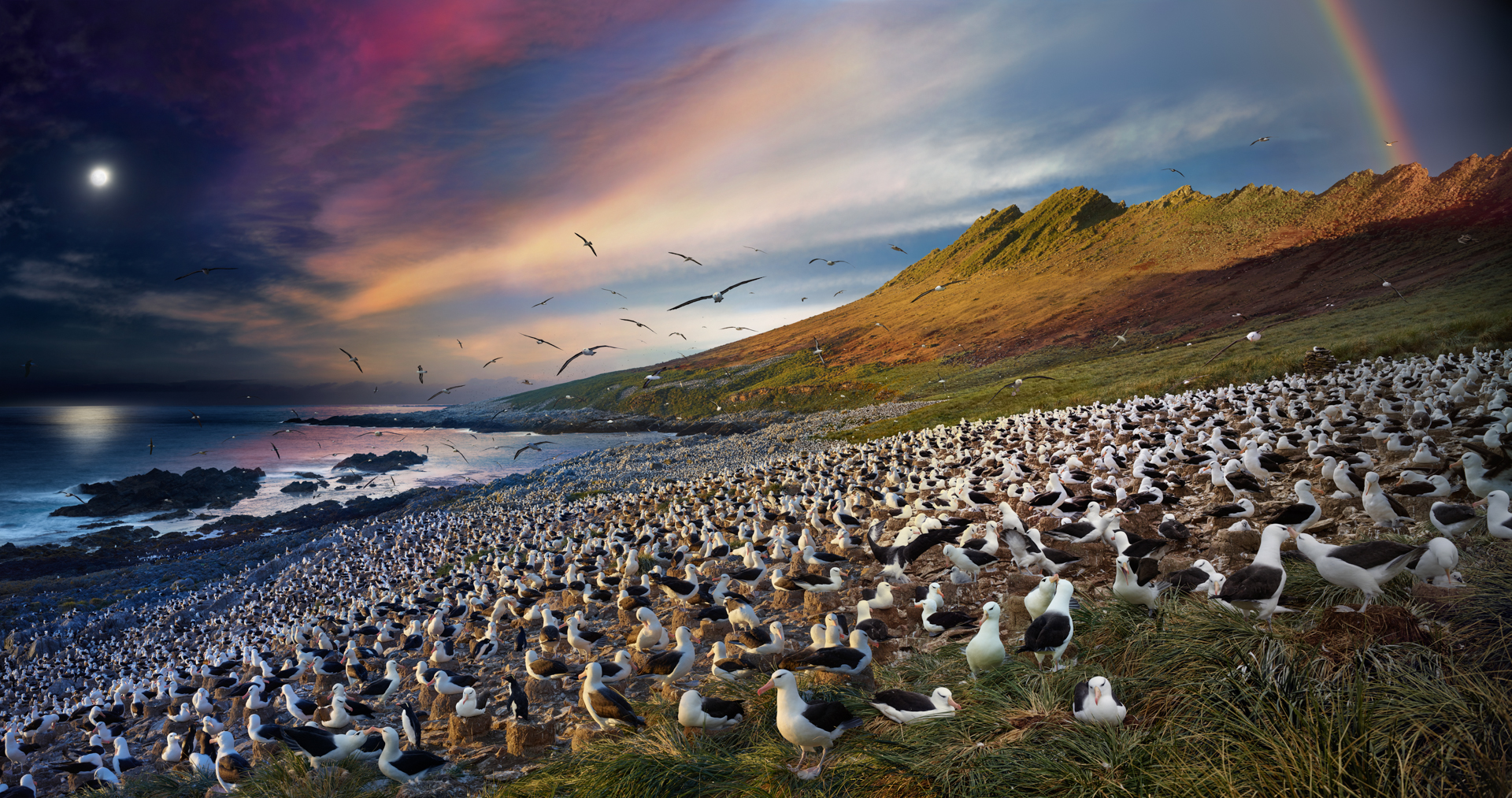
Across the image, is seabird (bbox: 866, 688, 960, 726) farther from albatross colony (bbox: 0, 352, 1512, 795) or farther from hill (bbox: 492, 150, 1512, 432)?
hill (bbox: 492, 150, 1512, 432)

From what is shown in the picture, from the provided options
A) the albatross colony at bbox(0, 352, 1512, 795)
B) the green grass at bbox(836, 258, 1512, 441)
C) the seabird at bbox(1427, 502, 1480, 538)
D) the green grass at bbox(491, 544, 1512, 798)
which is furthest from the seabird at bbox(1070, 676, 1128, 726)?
the green grass at bbox(836, 258, 1512, 441)

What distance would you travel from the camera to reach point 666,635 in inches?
483

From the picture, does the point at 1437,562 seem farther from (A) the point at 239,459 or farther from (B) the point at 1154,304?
(A) the point at 239,459

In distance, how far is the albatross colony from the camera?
755 cm

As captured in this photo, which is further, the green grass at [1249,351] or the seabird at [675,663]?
the green grass at [1249,351]

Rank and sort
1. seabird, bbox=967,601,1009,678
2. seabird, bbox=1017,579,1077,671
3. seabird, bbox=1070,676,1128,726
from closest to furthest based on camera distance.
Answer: seabird, bbox=1070,676,1128,726 < seabird, bbox=1017,579,1077,671 < seabird, bbox=967,601,1009,678

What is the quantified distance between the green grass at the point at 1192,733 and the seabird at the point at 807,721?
0.59 feet

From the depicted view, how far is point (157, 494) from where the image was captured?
52.7 meters

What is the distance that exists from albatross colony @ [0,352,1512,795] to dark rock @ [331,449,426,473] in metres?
45.0

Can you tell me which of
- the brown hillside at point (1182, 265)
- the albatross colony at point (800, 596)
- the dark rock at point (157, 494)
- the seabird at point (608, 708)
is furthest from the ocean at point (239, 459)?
the brown hillside at point (1182, 265)

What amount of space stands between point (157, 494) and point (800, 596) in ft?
209

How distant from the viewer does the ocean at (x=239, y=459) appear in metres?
50.5

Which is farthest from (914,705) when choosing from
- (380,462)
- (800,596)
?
(380,462)

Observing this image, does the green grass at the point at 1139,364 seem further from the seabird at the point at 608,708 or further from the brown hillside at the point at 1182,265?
the seabird at the point at 608,708
